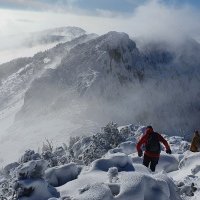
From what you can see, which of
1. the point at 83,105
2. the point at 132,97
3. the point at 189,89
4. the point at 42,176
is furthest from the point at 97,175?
the point at 189,89

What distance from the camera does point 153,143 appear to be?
46.5 ft

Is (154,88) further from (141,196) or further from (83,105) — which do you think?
(141,196)

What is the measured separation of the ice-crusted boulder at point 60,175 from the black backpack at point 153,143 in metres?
2.84

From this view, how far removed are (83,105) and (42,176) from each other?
69.2 meters

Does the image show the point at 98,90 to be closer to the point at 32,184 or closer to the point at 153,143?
the point at 153,143

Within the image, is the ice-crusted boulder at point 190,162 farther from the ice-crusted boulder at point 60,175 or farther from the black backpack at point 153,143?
the ice-crusted boulder at point 60,175

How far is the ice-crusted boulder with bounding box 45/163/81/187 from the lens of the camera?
1191cm

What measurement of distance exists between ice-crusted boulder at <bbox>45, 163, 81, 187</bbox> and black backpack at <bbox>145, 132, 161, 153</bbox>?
284 centimetres

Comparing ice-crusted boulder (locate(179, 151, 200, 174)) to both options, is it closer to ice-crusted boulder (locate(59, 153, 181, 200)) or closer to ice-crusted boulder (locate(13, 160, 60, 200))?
ice-crusted boulder (locate(59, 153, 181, 200))

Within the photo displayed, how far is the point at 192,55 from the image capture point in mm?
142375

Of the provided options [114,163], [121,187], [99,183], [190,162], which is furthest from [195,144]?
[99,183]

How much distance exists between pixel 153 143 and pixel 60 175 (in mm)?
3471

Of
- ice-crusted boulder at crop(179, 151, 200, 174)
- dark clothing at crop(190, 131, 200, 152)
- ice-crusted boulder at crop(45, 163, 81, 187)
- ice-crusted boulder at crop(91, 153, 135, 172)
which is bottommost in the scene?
dark clothing at crop(190, 131, 200, 152)

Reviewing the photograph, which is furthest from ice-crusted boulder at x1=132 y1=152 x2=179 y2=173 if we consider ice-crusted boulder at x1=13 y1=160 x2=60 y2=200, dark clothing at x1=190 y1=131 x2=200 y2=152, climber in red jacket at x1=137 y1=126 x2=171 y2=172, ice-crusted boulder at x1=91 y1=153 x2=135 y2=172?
ice-crusted boulder at x1=13 y1=160 x2=60 y2=200
